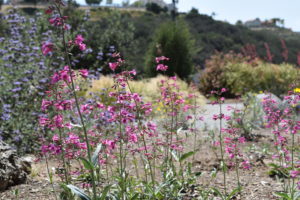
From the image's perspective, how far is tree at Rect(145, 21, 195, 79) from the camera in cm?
1463

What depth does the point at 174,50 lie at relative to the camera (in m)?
14.7

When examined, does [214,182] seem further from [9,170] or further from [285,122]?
[9,170]

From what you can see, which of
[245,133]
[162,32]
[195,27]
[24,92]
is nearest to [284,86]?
[162,32]

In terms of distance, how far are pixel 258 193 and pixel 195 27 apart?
36.2 metres

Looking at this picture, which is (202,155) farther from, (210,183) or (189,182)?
(189,182)

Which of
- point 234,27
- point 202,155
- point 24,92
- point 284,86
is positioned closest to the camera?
point 202,155

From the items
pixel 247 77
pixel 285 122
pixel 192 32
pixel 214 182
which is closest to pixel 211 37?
pixel 192 32

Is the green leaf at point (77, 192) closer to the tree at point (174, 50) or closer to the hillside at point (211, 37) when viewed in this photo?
the tree at point (174, 50)

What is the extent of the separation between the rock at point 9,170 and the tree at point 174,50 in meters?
11.1

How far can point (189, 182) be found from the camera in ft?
11.0

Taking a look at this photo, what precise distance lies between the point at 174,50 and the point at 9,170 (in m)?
11.8

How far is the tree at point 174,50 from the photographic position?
1463 centimetres

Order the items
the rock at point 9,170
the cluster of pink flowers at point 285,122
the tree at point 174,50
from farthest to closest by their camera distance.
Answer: the tree at point 174,50
the rock at point 9,170
the cluster of pink flowers at point 285,122

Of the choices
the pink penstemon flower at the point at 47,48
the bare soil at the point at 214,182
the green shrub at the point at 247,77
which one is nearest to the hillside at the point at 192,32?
the green shrub at the point at 247,77
